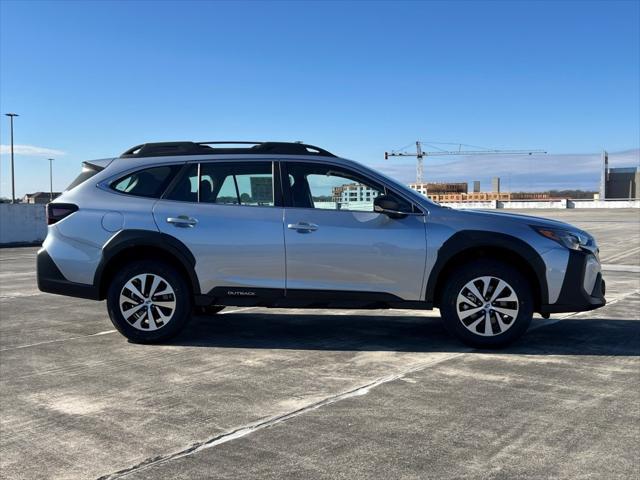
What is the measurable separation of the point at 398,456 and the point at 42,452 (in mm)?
1985

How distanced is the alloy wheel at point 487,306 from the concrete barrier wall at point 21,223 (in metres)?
21.9

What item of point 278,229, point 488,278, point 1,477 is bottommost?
point 1,477

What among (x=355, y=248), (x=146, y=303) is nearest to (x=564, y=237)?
(x=355, y=248)

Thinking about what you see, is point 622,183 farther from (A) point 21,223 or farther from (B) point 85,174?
(B) point 85,174

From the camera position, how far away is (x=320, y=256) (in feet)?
18.2

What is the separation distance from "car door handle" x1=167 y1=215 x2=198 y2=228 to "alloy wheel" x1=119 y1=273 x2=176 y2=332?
1.82 feet

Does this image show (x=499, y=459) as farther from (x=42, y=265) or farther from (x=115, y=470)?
(x=42, y=265)

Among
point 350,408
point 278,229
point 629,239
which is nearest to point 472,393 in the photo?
point 350,408

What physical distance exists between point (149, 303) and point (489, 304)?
10.7 feet

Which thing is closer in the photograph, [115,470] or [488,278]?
[115,470]

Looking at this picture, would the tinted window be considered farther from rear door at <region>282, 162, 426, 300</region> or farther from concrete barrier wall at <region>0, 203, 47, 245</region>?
concrete barrier wall at <region>0, 203, 47, 245</region>

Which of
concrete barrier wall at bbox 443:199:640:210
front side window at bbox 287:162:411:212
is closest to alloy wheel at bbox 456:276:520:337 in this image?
front side window at bbox 287:162:411:212

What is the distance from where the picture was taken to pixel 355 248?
5.49 metres

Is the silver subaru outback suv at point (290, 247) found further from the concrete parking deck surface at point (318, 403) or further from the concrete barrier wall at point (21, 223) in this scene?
the concrete barrier wall at point (21, 223)
